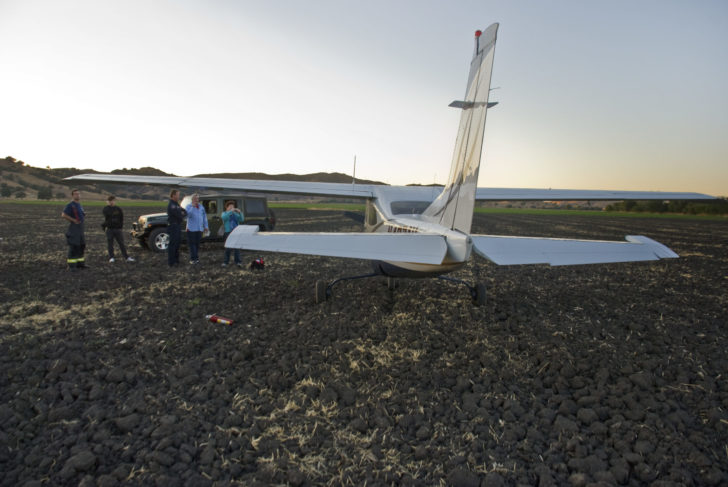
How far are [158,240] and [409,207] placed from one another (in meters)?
9.61

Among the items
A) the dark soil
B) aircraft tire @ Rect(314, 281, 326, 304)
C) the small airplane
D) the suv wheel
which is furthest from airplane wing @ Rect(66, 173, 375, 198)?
the suv wheel

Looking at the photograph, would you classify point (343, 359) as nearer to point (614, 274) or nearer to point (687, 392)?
point (687, 392)

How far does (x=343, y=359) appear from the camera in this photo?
171 inches

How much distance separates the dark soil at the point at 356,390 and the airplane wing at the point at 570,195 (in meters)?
2.48

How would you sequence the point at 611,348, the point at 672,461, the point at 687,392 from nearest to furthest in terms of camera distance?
the point at 672,461 → the point at 687,392 → the point at 611,348

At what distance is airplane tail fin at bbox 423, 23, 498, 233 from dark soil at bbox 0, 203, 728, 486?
6.38 ft

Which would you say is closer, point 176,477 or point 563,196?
point 176,477

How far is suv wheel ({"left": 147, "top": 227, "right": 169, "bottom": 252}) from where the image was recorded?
1186 cm

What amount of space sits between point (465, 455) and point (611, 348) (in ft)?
11.5

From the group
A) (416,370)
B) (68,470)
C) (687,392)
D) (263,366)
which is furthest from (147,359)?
(687,392)

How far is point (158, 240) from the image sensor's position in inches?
472

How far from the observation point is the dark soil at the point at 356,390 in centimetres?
257

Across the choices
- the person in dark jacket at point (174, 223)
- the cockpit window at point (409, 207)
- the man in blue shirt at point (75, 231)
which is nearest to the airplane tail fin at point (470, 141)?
the cockpit window at point (409, 207)

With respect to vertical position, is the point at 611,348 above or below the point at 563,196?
below
